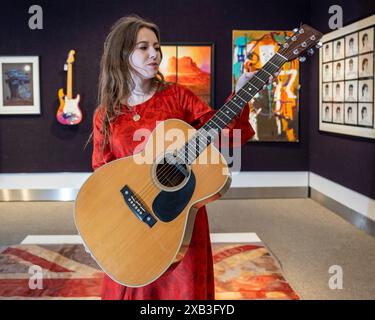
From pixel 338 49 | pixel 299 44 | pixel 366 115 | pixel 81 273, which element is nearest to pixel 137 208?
pixel 299 44

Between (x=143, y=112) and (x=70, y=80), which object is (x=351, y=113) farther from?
(x=143, y=112)

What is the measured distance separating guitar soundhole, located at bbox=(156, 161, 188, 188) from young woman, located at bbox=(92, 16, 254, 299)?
0.15m

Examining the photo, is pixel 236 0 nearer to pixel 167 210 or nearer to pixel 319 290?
pixel 319 290

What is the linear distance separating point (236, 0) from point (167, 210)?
537cm

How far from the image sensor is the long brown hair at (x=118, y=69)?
168cm

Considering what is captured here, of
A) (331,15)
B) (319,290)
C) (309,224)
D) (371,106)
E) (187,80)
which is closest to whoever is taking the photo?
(319,290)

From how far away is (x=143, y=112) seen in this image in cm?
169

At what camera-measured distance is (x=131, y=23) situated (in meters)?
1.68

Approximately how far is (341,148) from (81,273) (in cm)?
326

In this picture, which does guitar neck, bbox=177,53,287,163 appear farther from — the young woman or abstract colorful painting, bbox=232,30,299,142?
abstract colorful painting, bbox=232,30,299,142

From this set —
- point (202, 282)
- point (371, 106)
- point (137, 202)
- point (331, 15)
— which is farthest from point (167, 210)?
point (331, 15)

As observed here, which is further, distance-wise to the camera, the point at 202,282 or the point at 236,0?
the point at 236,0

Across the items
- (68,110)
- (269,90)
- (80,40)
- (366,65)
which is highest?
(80,40)
